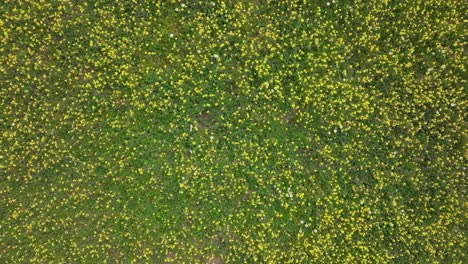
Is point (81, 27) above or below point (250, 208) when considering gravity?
above

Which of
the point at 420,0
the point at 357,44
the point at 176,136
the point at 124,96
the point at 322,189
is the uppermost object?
the point at 420,0

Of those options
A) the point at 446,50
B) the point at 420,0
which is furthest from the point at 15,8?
the point at 446,50

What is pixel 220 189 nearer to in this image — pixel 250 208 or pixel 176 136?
pixel 250 208

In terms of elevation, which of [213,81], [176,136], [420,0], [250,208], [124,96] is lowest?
[250,208]

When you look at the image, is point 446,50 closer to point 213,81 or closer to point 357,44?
point 357,44

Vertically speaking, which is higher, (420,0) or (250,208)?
(420,0)

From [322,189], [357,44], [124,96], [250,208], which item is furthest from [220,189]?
[357,44]
